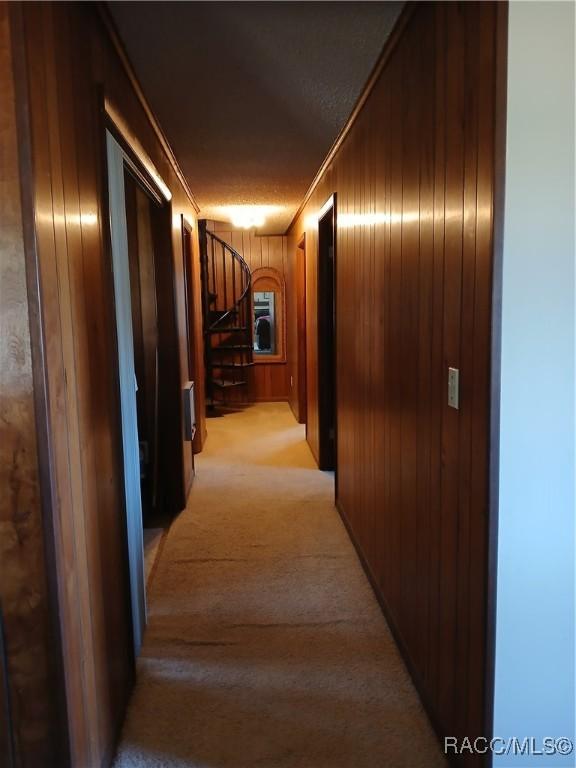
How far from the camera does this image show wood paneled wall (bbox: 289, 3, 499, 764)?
1.37m

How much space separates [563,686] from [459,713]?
1.05ft

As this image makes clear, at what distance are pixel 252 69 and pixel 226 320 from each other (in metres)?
5.07

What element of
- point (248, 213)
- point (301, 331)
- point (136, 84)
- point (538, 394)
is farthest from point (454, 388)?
point (248, 213)

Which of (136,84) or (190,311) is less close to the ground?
(136,84)

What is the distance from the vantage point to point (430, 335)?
1.74 meters

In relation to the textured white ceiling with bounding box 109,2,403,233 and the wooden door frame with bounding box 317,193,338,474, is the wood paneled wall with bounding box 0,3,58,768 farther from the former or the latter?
the wooden door frame with bounding box 317,193,338,474

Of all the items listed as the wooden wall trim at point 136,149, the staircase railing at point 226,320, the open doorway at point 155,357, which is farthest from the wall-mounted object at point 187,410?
the staircase railing at point 226,320

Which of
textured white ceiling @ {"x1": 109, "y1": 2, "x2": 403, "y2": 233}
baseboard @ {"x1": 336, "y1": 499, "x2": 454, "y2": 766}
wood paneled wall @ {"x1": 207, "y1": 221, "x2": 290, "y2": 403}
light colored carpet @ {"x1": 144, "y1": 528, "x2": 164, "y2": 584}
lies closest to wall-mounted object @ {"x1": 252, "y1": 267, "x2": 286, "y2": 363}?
wood paneled wall @ {"x1": 207, "y1": 221, "x2": 290, "y2": 403}

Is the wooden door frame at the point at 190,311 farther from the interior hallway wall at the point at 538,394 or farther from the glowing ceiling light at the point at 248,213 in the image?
the interior hallway wall at the point at 538,394

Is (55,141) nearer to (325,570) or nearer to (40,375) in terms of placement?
(40,375)

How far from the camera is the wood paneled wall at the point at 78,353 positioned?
4.06 ft

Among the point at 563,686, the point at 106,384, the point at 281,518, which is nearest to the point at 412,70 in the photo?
the point at 106,384

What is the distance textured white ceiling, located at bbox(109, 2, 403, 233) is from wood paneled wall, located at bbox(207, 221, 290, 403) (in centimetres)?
368

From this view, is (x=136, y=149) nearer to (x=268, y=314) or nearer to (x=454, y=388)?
(x=454, y=388)
